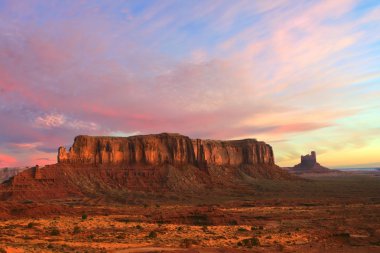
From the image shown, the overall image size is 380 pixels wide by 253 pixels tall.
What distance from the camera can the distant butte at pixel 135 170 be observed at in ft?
261

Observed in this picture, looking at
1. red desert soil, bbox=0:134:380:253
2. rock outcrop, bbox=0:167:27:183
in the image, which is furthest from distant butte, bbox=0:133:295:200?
rock outcrop, bbox=0:167:27:183

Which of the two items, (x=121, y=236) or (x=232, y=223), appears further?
(x=232, y=223)

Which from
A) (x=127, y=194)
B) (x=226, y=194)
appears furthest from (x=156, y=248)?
(x=226, y=194)

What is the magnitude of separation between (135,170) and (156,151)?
10286 mm

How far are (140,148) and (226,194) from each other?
28739 mm

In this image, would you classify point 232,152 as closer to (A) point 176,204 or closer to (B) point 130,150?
(B) point 130,150

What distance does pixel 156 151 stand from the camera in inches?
4158


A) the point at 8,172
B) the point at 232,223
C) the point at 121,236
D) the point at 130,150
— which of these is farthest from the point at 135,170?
the point at 8,172

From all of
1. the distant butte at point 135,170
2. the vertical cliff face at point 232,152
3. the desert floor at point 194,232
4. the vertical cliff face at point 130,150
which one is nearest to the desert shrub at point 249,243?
the desert floor at point 194,232

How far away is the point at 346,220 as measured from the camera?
133 feet

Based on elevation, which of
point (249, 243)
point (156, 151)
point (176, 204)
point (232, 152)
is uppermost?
point (232, 152)

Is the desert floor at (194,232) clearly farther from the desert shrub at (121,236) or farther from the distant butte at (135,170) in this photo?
the distant butte at (135,170)

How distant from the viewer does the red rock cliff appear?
312ft

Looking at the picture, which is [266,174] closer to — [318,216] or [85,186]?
[85,186]
